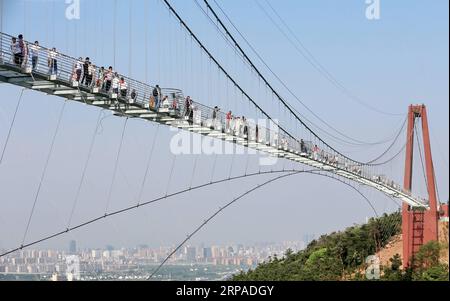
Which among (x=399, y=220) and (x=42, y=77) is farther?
(x=399, y=220)

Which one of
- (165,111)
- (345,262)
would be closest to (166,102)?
(165,111)

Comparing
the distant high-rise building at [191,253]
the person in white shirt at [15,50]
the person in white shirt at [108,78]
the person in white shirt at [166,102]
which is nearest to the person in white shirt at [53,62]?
the person in white shirt at [15,50]

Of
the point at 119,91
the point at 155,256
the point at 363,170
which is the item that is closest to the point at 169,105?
the point at 119,91

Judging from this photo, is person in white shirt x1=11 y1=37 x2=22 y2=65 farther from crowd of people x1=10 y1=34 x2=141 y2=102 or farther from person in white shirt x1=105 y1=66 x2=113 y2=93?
person in white shirt x1=105 y1=66 x2=113 y2=93

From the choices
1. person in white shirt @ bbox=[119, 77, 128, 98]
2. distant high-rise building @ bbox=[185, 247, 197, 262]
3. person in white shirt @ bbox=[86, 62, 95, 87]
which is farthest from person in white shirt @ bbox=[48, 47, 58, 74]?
distant high-rise building @ bbox=[185, 247, 197, 262]

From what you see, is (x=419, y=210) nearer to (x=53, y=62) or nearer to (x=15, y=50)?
(x=53, y=62)

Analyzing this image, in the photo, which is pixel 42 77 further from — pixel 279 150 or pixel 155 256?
pixel 279 150

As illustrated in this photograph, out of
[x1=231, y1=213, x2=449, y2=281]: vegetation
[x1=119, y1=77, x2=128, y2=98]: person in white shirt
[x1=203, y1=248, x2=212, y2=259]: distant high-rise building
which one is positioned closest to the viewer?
[x1=119, y1=77, x2=128, y2=98]: person in white shirt
